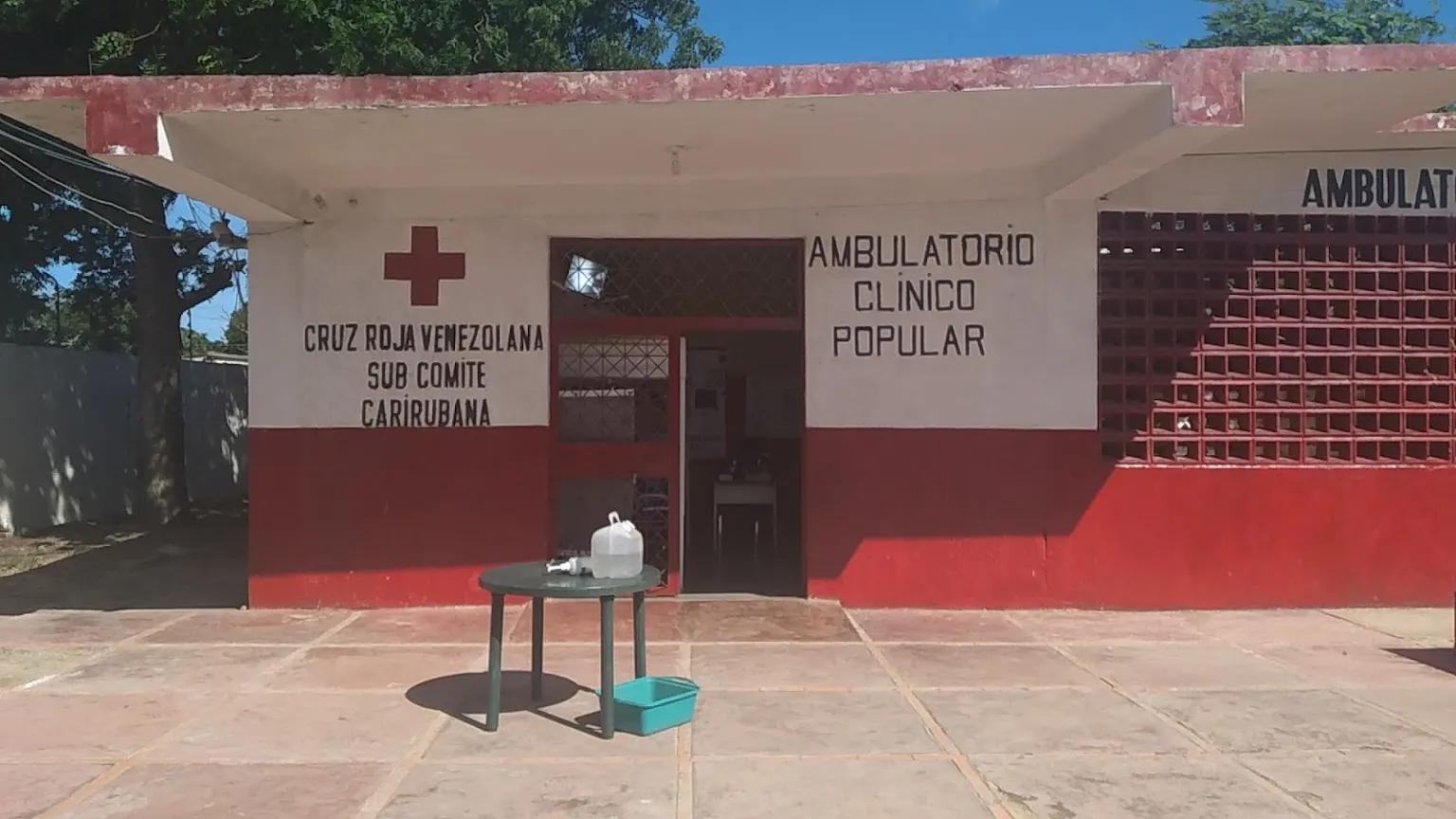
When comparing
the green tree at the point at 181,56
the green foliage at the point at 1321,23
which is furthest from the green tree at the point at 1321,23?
the green tree at the point at 181,56

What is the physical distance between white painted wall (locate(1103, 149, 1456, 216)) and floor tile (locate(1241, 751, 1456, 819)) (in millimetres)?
4068

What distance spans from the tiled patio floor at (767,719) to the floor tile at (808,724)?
0.02m

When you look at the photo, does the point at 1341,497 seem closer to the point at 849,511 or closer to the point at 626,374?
the point at 849,511

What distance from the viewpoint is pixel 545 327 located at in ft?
24.8

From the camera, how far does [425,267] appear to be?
24.9 feet

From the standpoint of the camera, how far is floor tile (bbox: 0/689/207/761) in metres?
4.63

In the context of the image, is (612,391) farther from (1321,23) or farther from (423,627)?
(1321,23)

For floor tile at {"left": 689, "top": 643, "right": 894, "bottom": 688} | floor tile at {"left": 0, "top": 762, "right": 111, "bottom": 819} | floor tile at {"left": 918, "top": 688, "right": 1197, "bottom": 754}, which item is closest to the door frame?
floor tile at {"left": 689, "top": 643, "right": 894, "bottom": 688}

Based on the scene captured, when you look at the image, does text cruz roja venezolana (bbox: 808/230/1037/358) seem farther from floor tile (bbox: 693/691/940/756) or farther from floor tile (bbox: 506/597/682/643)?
floor tile (bbox: 693/691/940/756)

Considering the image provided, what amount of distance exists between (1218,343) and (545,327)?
464 cm

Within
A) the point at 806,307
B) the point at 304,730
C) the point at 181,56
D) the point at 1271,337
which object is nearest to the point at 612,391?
the point at 806,307

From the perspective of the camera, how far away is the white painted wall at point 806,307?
7430 mm

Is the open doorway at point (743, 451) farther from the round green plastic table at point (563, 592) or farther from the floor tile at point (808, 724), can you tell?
the round green plastic table at point (563, 592)

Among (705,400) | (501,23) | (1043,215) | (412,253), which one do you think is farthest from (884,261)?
(501,23)
